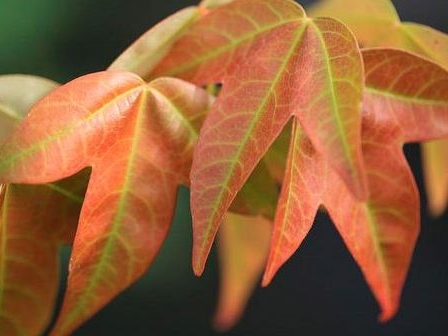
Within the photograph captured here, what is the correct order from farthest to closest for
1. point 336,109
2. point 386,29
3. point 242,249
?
point 242,249 < point 386,29 < point 336,109

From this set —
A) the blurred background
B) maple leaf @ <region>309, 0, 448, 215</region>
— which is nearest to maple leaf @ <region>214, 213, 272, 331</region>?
maple leaf @ <region>309, 0, 448, 215</region>

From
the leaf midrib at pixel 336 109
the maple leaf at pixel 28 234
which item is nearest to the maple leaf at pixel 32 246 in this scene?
the maple leaf at pixel 28 234

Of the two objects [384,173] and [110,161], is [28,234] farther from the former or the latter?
[384,173]

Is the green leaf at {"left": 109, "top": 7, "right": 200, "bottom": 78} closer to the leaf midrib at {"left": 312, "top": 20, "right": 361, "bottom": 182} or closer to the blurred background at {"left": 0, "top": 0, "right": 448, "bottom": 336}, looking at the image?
the leaf midrib at {"left": 312, "top": 20, "right": 361, "bottom": 182}

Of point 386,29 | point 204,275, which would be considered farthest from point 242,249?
point 204,275

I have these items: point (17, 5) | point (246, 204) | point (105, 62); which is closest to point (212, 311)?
point (105, 62)

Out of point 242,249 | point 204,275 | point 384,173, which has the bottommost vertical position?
point 204,275

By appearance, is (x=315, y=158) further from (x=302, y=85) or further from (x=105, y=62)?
(x=105, y=62)
